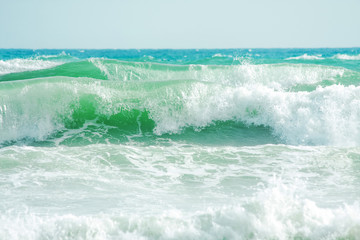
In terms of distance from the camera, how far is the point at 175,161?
6.16m

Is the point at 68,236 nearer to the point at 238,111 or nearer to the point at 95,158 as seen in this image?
the point at 95,158

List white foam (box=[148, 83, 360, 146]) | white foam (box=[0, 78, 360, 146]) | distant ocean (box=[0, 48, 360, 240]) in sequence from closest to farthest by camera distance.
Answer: distant ocean (box=[0, 48, 360, 240]), white foam (box=[148, 83, 360, 146]), white foam (box=[0, 78, 360, 146])

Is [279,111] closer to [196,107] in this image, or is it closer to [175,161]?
[196,107]

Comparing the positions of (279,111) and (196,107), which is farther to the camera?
(196,107)

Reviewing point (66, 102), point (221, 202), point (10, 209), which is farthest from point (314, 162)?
point (66, 102)

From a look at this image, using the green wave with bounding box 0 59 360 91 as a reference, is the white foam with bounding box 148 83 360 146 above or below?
below

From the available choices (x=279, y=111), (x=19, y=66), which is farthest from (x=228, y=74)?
(x=19, y=66)

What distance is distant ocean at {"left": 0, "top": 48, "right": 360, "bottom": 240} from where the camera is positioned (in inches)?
142

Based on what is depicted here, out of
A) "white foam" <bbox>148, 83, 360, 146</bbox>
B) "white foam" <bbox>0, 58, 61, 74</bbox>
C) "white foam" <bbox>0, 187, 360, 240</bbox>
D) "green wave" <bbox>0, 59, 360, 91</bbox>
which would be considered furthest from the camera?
"white foam" <bbox>0, 58, 61, 74</bbox>

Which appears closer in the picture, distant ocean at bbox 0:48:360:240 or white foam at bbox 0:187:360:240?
white foam at bbox 0:187:360:240

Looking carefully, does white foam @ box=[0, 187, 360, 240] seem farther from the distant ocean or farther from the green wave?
the green wave

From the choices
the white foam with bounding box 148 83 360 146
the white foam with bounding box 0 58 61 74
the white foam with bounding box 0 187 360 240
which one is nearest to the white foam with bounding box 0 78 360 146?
the white foam with bounding box 148 83 360 146

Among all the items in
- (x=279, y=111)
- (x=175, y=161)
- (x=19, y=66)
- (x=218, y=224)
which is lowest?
(x=175, y=161)

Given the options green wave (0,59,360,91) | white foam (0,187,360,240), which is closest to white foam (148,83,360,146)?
white foam (0,187,360,240)
